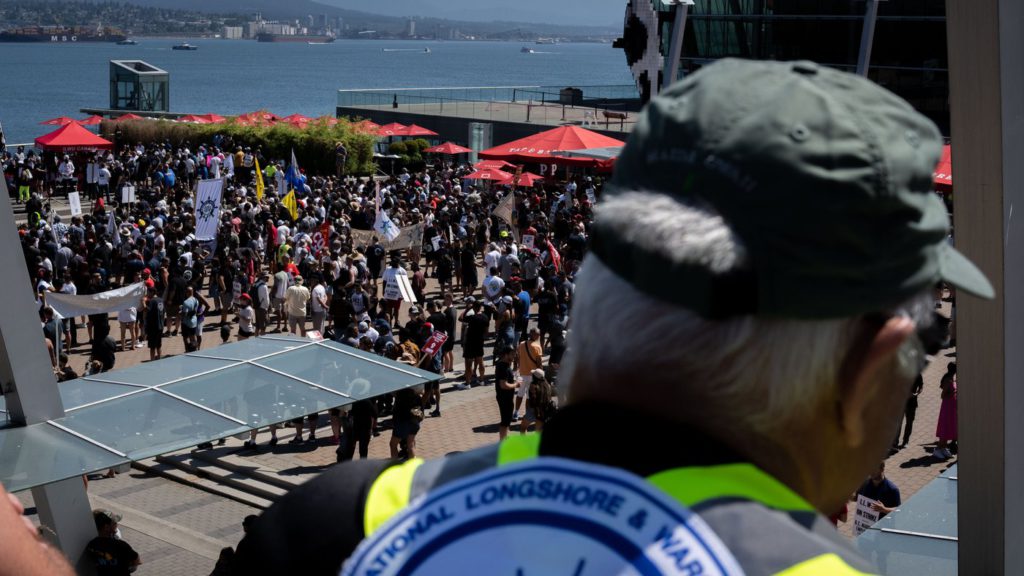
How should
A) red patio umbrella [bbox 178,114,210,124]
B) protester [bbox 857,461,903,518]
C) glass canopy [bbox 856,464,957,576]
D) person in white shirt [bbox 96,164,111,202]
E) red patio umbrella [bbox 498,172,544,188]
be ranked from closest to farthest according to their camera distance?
glass canopy [bbox 856,464,957,576] → protester [bbox 857,461,903,518] → red patio umbrella [bbox 498,172,544,188] → person in white shirt [bbox 96,164,111,202] → red patio umbrella [bbox 178,114,210,124]

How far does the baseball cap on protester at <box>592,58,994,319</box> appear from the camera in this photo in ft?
3.40

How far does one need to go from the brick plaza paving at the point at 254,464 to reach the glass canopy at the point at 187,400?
2.42 metres

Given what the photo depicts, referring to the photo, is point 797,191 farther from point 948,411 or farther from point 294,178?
point 294,178

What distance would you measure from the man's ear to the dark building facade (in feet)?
62.3

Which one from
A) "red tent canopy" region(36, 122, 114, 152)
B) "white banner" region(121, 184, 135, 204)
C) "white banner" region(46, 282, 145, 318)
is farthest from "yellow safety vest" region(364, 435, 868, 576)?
"red tent canopy" region(36, 122, 114, 152)

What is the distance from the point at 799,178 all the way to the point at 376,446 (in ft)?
49.6

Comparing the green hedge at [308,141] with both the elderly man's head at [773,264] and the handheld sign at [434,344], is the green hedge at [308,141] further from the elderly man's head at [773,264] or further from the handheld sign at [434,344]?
the elderly man's head at [773,264]

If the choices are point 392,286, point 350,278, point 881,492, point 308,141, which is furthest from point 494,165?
point 881,492

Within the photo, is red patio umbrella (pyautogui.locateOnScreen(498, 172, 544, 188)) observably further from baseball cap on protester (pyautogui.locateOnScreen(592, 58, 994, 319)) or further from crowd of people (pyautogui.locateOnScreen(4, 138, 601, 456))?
baseball cap on protester (pyautogui.locateOnScreen(592, 58, 994, 319))

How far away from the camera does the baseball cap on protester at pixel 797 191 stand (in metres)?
1.04

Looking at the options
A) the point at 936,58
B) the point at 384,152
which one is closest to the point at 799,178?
the point at 936,58

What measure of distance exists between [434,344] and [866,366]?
604 inches

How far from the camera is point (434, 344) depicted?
1639cm

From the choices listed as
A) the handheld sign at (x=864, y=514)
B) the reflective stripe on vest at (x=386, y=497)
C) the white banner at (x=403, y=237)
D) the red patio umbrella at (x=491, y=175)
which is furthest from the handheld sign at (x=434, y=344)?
the red patio umbrella at (x=491, y=175)
